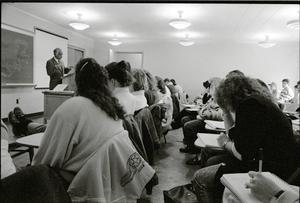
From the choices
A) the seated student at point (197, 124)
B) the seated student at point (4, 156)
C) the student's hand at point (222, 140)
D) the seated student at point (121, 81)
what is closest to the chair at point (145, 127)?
the seated student at point (121, 81)

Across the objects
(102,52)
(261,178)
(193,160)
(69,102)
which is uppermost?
(102,52)

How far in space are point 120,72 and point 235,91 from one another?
638mm

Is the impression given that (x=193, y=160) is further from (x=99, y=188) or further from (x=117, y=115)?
(x=99, y=188)

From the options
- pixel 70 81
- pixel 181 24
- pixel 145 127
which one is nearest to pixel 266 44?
pixel 181 24

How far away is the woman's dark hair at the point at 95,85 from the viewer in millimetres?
884

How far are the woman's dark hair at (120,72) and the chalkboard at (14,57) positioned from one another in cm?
40

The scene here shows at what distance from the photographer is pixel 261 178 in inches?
24.1

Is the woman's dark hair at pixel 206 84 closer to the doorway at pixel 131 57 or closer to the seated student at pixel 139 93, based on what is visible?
the doorway at pixel 131 57

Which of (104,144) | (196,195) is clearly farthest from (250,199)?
(104,144)

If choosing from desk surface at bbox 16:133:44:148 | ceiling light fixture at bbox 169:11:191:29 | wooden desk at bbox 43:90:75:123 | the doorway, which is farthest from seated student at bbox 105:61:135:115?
desk surface at bbox 16:133:44:148

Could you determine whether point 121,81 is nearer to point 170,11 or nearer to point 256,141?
point 170,11

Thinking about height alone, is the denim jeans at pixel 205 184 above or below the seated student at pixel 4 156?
below

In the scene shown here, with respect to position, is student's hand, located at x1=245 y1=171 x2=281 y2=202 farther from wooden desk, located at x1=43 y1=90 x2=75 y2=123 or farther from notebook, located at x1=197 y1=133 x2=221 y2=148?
wooden desk, located at x1=43 y1=90 x2=75 y2=123

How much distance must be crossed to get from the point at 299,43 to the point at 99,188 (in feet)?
3.19
